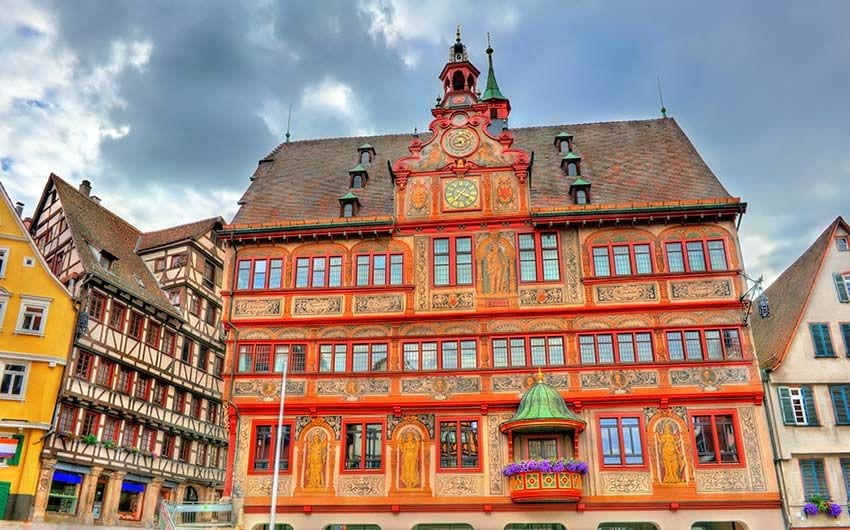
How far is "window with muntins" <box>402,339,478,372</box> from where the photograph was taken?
26.0 m

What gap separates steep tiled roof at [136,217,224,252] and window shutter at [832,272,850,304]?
31.3 metres

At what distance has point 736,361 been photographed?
81.4ft

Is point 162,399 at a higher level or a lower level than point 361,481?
higher

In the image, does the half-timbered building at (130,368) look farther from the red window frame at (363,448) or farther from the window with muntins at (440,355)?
the window with muntins at (440,355)

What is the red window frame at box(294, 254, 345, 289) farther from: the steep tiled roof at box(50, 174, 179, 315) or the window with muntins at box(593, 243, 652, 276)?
the steep tiled roof at box(50, 174, 179, 315)

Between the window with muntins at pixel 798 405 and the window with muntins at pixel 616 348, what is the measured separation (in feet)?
17.0

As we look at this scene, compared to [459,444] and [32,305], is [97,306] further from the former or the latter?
[459,444]

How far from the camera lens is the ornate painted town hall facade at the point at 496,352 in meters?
24.0

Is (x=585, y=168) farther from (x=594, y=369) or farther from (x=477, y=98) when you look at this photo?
(x=594, y=369)

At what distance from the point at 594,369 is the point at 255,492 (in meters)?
12.7

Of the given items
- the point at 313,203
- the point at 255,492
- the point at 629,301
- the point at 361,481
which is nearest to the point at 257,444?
the point at 255,492

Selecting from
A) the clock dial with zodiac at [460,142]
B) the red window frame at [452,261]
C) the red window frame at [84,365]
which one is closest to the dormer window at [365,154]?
the clock dial with zodiac at [460,142]

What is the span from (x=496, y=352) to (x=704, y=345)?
24.0 ft

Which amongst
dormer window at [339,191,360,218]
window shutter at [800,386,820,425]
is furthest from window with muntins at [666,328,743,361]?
dormer window at [339,191,360,218]
